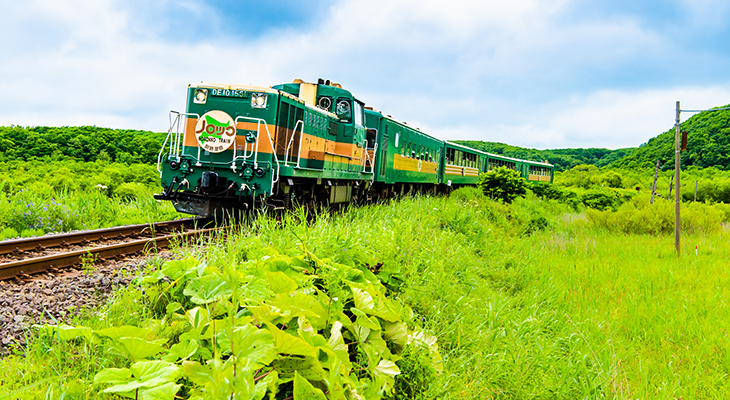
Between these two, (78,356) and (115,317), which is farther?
(115,317)

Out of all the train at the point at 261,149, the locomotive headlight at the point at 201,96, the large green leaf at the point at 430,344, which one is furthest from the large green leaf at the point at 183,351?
the locomotive headlight at the point at 201,96

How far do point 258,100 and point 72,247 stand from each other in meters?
4.48

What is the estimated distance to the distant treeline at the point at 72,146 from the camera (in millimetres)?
40031

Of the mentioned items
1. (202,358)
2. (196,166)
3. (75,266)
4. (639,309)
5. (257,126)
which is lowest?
(639,309)

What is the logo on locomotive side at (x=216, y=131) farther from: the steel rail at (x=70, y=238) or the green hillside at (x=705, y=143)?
the green hillside at (x=705, y=143)

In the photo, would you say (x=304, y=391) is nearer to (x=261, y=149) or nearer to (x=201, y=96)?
(x=261, y=149)

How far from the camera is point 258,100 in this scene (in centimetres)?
955

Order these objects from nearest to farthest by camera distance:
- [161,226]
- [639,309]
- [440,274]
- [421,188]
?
[440,274] → [639,309] → [161,226] → [421,188]

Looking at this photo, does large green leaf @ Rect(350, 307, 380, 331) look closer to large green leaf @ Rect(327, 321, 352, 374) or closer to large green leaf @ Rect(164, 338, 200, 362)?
large green leaf @ Rect(327, 321, 352, 374)

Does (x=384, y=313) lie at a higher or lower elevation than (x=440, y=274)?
higher

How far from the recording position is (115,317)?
9.65 feet

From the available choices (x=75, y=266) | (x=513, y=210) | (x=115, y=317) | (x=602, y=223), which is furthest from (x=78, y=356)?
(x=602, y=223)

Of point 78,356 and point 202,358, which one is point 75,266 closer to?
point 78,356

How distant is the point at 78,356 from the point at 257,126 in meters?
7.55
